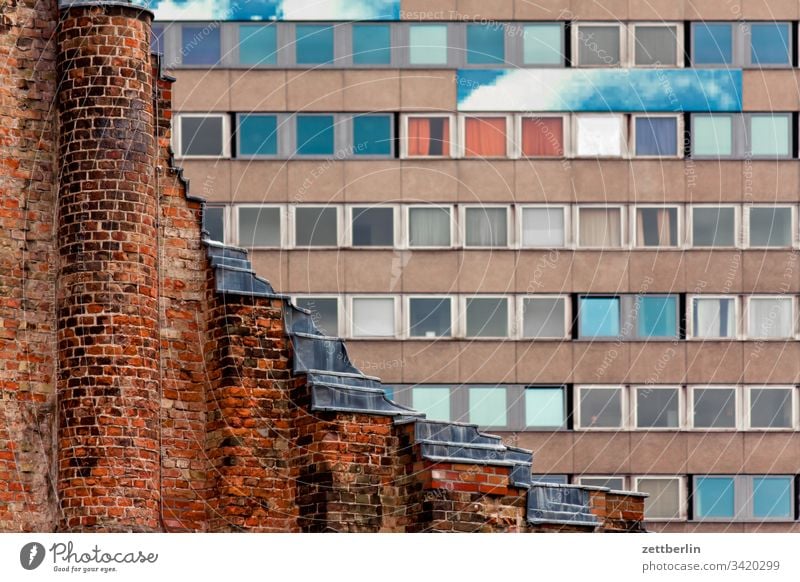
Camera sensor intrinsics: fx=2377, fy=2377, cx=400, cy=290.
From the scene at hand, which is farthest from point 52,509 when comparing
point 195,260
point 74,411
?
point 195,260

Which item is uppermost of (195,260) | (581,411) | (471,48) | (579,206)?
(471,48)

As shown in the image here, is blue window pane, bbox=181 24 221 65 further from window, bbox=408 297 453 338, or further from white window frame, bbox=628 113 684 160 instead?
white window frame, bbox=628 113 684 160

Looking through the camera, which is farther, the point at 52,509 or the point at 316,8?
the point at 316,8

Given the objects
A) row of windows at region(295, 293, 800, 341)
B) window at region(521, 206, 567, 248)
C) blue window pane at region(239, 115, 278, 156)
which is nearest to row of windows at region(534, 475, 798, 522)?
row of windows at region(295, 293, 800, 341)

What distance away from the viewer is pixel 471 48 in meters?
80.1

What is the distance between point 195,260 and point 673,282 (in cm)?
4478

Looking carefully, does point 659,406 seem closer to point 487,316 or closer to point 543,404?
point 543,404

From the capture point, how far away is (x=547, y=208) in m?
81.1

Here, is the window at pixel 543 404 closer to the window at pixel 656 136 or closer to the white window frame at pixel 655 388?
the white window frame at pixel 655 388

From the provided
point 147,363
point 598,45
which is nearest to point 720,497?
point 598,45

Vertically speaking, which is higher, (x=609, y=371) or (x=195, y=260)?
(x=609, y=371)

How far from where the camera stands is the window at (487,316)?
263 ft

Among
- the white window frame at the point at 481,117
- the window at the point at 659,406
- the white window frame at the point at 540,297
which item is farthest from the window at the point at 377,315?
the window at the point at 659,406

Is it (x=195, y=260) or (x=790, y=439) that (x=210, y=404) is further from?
(x=790, y=439)
